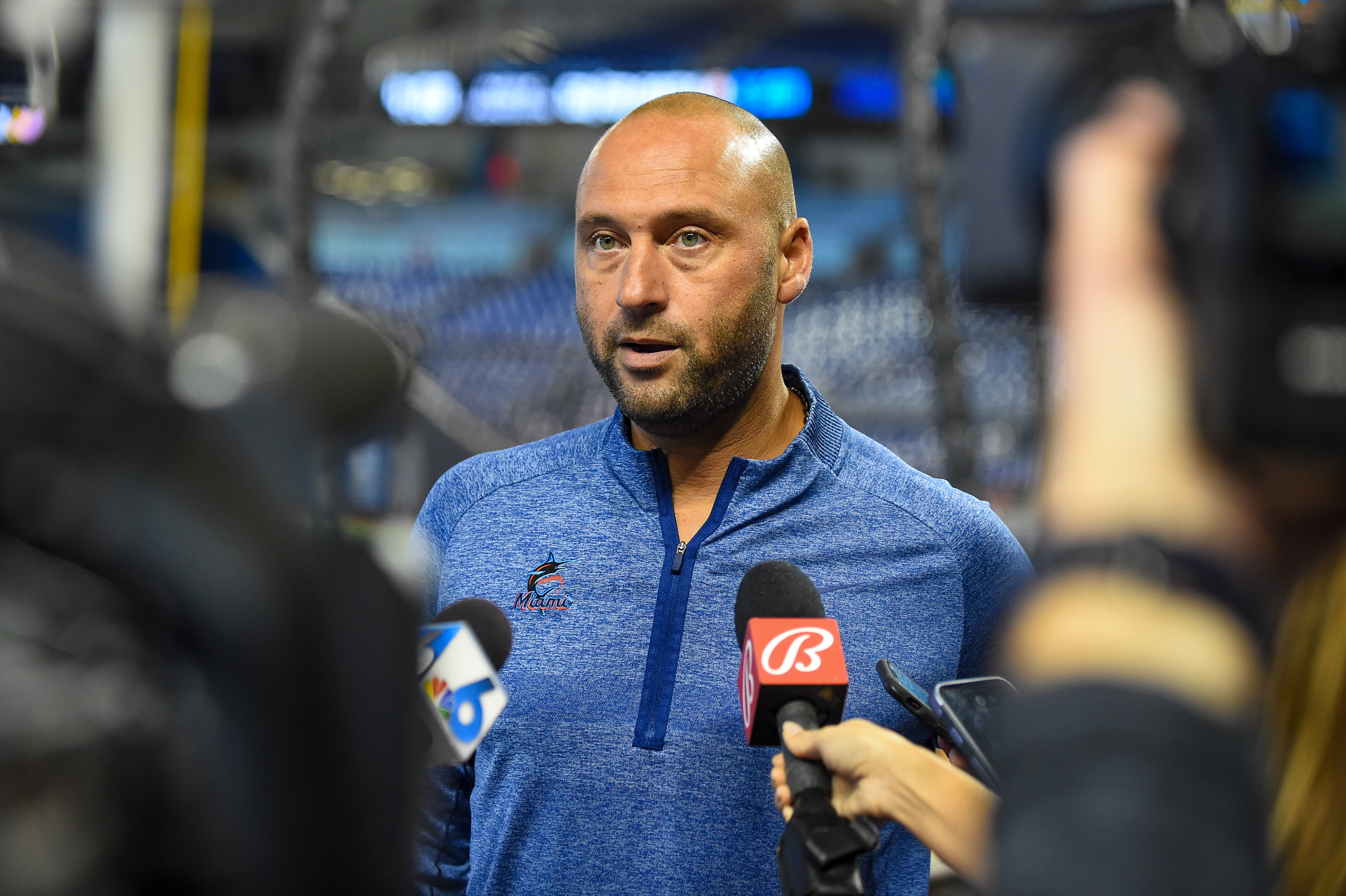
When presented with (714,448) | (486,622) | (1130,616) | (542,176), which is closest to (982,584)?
(714,448)

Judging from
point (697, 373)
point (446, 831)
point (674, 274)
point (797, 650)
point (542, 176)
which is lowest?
point (446, 831)

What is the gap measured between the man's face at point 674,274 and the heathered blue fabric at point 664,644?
0.10 metres

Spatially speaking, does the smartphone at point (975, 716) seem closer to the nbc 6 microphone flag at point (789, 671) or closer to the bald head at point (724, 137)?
the nbc 6 microphone flag at point (789, 671)

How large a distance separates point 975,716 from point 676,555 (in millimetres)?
443

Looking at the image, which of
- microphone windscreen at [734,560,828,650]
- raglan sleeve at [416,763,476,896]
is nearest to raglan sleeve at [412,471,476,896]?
raglan sleeve at [416,763,476,896]

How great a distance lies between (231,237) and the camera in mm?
6305

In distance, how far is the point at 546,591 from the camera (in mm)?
1250

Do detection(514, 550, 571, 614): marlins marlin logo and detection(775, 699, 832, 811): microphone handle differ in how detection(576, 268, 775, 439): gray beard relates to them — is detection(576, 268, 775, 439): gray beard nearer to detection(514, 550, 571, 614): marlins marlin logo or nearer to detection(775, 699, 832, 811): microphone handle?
detection(514, 550, 571, 614): marlins marlin logo

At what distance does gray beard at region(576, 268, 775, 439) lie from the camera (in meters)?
1.23

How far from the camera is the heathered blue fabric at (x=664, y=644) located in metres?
1.12

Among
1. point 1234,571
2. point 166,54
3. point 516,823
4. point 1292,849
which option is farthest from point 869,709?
point 166,54

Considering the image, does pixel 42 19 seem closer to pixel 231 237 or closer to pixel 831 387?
pixel 231 237

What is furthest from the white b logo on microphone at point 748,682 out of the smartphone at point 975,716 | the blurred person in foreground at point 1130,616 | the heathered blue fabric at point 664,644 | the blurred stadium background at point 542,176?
the blurred stadium background at point 542,176

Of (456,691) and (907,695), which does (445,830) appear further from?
(907,695)
